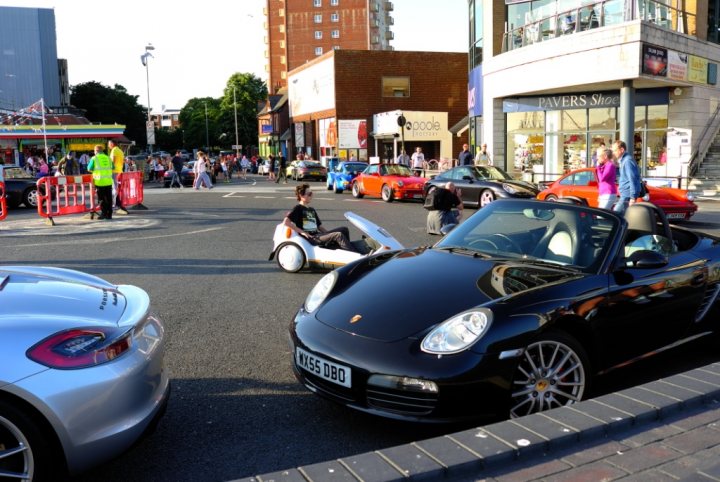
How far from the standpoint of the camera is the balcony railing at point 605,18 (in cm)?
2252

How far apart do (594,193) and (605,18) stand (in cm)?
1100

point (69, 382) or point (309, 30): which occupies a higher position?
point (309, 30)

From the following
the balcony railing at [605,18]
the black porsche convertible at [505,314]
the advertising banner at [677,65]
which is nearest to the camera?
the black porsche convertible at [505,314]

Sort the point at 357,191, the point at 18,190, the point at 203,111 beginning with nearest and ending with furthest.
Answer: the point at 18,190, the point at 357,191, the point at 203,111

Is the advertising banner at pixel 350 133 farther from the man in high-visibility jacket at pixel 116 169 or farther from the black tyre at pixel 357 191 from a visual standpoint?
the man in high-visibility jacket at pixel 116 169

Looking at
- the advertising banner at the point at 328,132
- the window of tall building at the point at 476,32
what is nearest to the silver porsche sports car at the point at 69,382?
the window of tall building at the point at 476,32

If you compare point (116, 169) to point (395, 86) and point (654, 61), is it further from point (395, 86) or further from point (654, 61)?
point (395, 86)

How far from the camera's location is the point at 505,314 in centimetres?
360

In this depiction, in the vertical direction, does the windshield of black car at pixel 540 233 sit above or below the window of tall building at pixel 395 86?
below

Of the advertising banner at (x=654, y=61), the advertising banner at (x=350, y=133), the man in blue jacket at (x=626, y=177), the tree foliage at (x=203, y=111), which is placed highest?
the tree foliage at (x=203, y=111)

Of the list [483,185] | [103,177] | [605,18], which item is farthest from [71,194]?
[605,18]

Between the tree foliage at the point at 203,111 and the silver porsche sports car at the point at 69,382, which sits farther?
the tree foliage at the point at 203,111

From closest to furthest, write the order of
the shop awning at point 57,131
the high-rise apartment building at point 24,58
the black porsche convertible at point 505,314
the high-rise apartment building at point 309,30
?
the black porsche convertible at point 505,314, the shop awning at point 57,131, the high-rise apartment building at point 24,58, the high-rise apartment building at point 309,30

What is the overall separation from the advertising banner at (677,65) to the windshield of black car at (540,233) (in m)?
20.8
